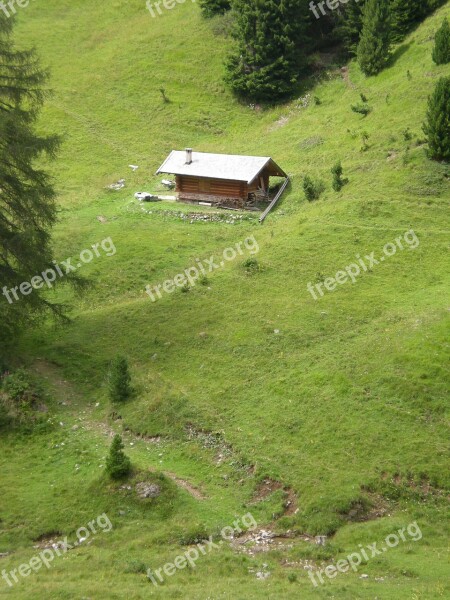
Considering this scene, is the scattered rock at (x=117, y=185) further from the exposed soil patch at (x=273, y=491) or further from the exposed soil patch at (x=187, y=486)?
the exposed soil patch at (x=273, y=491)

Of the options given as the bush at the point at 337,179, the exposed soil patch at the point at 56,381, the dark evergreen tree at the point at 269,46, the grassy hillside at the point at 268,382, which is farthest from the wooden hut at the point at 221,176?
the exposed soil patch at the point at 56,381

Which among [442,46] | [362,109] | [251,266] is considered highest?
[442,46]

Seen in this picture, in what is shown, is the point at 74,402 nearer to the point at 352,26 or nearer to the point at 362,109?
the point at 362,109

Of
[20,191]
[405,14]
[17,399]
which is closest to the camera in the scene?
[17,399]

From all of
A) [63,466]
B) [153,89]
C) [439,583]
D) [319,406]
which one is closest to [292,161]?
[153,89]

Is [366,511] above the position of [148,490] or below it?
below

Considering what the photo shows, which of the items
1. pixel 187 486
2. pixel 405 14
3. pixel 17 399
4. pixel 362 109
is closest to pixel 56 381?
pixel 17 399

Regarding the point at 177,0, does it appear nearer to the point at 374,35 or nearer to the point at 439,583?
the point at 374,35
